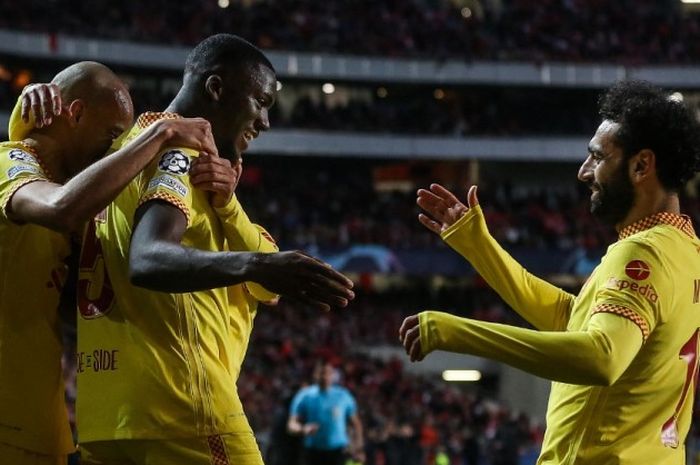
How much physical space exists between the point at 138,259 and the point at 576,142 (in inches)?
1444

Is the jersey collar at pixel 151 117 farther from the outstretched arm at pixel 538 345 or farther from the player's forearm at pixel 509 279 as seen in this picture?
the player's forearm at pixel 509 279

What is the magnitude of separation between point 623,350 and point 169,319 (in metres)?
1.40

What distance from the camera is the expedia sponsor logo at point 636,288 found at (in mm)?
3795

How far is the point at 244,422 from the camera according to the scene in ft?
12.2

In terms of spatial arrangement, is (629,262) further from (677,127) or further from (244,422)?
(244,422)

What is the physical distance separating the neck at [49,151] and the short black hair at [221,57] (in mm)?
609

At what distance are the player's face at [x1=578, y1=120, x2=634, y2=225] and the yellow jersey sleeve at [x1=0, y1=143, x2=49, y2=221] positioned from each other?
1926 millimetres

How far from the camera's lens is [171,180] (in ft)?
11.3

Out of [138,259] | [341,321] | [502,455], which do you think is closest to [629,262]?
[138,259]

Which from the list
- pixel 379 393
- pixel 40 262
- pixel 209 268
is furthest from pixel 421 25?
pixel 209 268

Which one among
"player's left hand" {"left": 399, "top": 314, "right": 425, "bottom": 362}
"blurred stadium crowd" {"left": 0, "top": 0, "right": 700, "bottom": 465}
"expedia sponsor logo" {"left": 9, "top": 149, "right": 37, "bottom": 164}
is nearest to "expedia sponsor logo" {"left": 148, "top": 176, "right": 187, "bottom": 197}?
"expedia sponsor logo" {"left": 9, "top": 149, "right": 37, "bottom": 164}

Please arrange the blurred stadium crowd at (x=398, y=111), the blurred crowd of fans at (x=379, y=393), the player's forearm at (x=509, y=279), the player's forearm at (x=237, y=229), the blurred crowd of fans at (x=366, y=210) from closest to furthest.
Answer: the player's forearm at (x=237, y=229) → the player's forearm at (x=509, y=279) → the blurred crowd of fans at (x=379, y=393) → the blurred stadium crowd at (x=398, y=111) → the blurred crowd of fans at (x=366, y=210)

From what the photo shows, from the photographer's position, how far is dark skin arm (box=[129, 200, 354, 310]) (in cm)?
313

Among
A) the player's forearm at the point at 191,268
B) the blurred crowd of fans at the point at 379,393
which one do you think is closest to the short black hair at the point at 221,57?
the player's forearm at the point at 191,268
